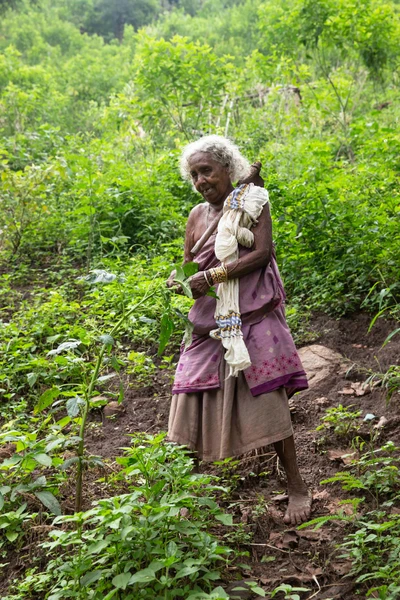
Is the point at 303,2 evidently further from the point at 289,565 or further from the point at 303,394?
the point at 289,565

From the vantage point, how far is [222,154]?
304cm

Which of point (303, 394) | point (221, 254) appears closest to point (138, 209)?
point (303, 394)

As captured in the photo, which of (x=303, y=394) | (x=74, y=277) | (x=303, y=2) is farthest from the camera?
(x=303, y=2)

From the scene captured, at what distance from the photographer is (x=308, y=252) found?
217 inches

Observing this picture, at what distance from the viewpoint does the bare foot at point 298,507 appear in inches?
115

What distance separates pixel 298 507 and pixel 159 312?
261 centimetres

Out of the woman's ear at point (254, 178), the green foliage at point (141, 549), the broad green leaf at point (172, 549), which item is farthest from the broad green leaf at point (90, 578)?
the woman's ear at point (254, 178)

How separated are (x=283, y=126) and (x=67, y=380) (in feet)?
21.1

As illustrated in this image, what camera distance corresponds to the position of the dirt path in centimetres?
261

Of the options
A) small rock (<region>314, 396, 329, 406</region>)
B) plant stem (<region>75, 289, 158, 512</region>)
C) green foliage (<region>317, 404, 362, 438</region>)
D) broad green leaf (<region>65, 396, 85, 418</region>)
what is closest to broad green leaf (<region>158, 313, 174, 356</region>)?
plant stem (<region>75, 289, 158, 512</region>)

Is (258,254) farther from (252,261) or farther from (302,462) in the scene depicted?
(302,462)

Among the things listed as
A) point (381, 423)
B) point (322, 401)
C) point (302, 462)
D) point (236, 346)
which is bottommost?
point (302, 462)

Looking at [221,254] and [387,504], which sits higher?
[221,254]

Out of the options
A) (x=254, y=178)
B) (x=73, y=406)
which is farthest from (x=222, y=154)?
(x=73, y=406)
